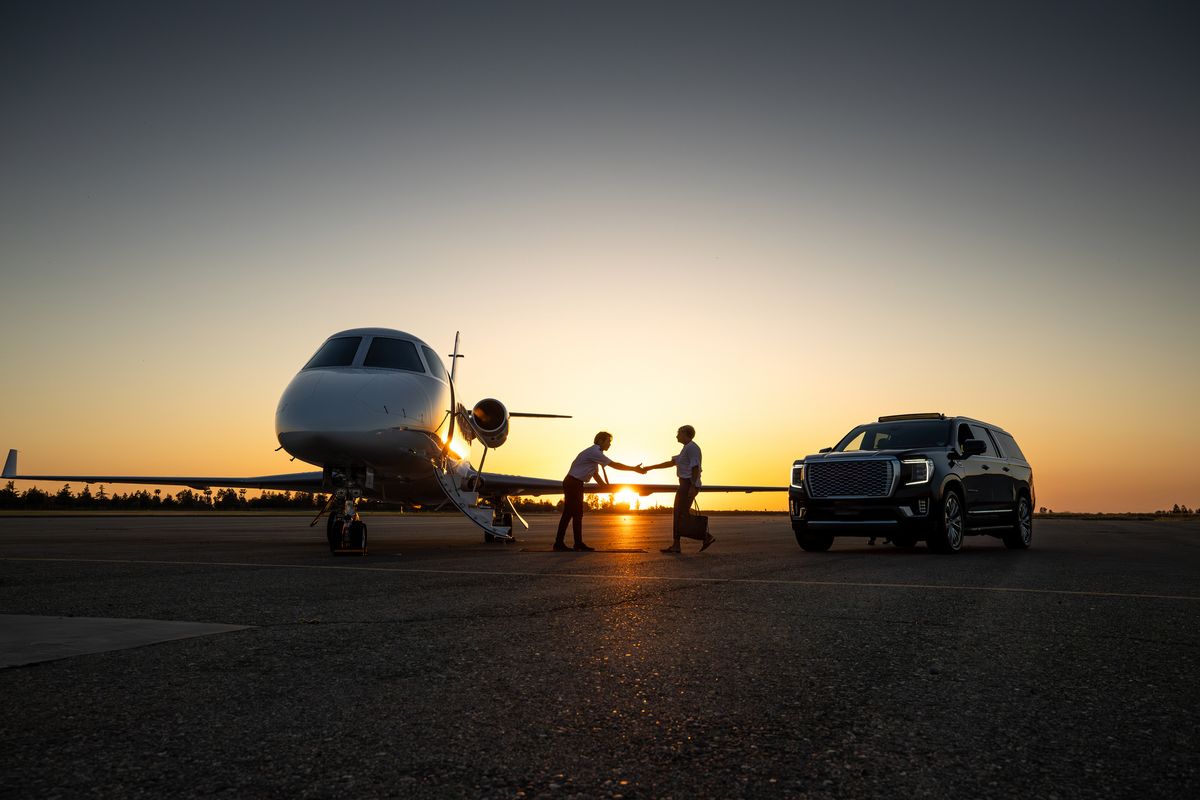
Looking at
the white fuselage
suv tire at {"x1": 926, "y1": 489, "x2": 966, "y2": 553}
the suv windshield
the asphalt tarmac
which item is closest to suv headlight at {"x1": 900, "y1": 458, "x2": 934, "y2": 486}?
suv tire at {"x1": 926, "y1": 489, "x2": 966, "y2": 553}

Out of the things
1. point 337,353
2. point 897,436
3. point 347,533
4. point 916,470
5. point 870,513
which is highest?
point 337,353

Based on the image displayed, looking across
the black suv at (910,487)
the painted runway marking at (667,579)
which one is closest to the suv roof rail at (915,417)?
the black suv at (910,487)

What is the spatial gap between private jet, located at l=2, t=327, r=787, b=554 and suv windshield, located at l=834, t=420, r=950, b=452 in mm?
4273

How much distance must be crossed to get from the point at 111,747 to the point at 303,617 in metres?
2.87

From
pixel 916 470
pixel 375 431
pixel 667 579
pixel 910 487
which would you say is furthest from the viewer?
pixel 916 470

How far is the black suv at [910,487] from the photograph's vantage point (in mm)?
12828

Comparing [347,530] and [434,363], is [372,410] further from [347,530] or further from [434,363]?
[434,363]

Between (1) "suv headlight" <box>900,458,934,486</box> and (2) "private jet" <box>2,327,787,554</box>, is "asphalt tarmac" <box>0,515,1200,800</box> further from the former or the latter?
(1) "suv headlight" <box>900,458,934,486</box>

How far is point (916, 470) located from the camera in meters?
13.0

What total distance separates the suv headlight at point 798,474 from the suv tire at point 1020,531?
428cm

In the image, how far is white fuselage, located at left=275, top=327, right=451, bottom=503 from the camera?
11266 millimetres

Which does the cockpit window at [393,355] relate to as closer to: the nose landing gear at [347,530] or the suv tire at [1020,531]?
the nose landing gear at [347,530]

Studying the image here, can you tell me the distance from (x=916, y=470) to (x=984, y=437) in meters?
3.26

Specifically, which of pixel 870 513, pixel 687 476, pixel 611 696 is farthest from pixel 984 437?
pixel 611 696
